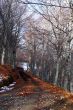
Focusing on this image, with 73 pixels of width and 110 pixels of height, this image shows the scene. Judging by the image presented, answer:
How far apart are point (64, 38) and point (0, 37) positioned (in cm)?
1808

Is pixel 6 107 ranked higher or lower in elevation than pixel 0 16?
lower

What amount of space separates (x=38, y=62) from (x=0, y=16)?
108 feet

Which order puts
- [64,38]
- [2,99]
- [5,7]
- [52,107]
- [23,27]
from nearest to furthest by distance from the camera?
1. [52,107]
2. [2,99]
3. [64,38]
4. [5,7]
5. [23,27]

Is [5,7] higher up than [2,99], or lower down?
higher up

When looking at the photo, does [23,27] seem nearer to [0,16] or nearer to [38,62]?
[0,16]

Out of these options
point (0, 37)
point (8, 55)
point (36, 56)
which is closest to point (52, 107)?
point (0, 37)

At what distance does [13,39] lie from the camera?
49.2 m

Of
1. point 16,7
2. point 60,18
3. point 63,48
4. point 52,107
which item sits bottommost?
point 52,107

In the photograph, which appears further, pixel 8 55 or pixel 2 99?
pixel 8 55

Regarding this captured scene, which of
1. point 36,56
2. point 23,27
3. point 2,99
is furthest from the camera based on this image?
point 36,56

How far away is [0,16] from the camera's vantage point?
42.5 meters

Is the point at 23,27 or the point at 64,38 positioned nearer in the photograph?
the point at 64,38

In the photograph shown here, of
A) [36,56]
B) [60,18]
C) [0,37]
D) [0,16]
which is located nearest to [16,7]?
[0,16]

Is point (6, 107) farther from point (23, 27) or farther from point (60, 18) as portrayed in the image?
point (23, 27)
